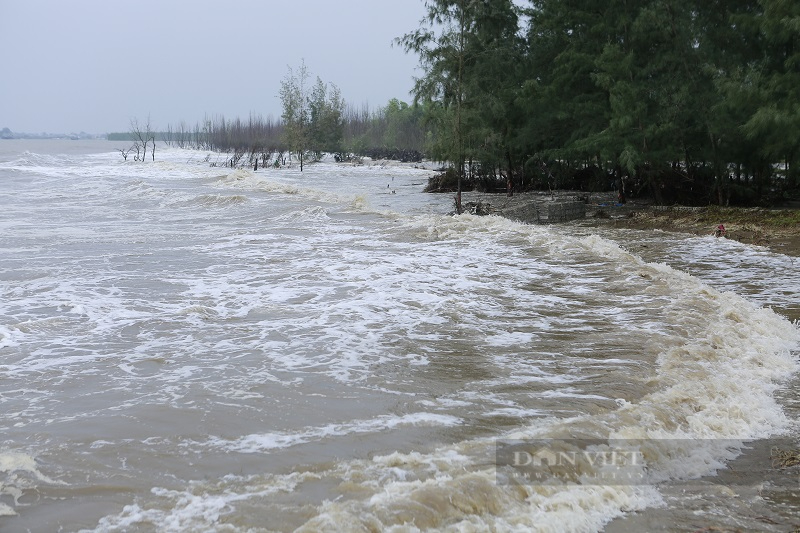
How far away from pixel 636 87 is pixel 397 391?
14876 millimetres

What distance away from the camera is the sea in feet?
11.2

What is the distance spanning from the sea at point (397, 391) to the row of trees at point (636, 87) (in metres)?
6.06

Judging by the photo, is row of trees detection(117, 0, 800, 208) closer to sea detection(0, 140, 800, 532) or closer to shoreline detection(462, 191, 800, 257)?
shoreline detection(462, 191, 800, 257)

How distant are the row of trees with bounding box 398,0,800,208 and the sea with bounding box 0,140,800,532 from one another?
6.06m

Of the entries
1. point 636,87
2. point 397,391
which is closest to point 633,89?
point 636,87

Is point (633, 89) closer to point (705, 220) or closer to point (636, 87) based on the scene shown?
point (636, 87)

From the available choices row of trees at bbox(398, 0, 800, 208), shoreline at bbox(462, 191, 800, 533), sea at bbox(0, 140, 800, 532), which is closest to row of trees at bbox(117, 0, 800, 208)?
row of trees at bbox(398, 0, 800, 208)

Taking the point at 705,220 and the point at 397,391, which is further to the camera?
the point at 705,220

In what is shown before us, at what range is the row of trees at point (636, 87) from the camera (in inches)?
595

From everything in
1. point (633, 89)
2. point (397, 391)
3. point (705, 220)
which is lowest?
point (397, 391)

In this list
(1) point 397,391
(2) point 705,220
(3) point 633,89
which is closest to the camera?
(1) point 397,391

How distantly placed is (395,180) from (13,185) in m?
17.6

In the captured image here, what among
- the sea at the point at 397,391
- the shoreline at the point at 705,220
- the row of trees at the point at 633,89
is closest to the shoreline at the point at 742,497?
the sea at the point at 397,391

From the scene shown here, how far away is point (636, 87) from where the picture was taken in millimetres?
17516
